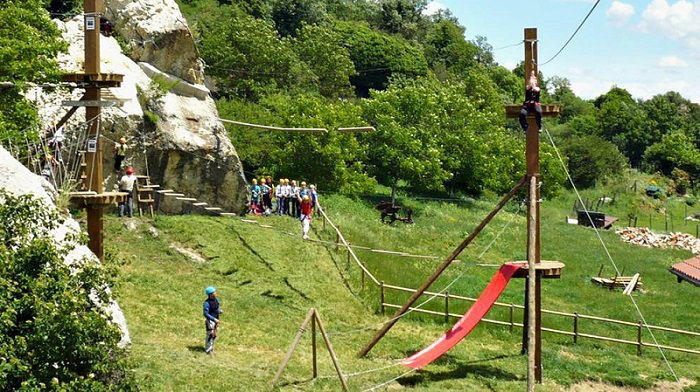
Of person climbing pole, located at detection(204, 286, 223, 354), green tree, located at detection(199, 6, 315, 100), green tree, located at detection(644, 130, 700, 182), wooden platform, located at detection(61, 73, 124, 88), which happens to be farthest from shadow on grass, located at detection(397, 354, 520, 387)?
green tree, located at detection(644, 130, 700, 182)

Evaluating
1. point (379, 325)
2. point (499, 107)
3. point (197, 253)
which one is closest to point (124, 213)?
point (197, 253)

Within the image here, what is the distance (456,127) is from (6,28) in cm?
3625

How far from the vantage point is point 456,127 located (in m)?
56.0

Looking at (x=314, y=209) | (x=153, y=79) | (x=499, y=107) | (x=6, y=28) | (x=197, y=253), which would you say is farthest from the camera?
(x=499, y=107)

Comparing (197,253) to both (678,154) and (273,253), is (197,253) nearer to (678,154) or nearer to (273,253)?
(273,253)

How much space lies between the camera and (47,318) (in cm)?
1142

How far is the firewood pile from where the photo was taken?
48281mm

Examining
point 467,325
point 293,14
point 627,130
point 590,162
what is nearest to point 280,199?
point 467,325

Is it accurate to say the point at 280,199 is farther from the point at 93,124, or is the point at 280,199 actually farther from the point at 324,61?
the point at 324,61

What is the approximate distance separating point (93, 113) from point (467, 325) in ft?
31.8

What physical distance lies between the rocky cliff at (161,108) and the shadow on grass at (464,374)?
1255 centimetres

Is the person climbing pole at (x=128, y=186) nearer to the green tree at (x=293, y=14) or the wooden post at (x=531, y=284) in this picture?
the wooden post at (x=531, y=284)

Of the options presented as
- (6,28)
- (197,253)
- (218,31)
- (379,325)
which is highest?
(218,31)

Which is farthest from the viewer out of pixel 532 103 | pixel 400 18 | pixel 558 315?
pixel 400 18
